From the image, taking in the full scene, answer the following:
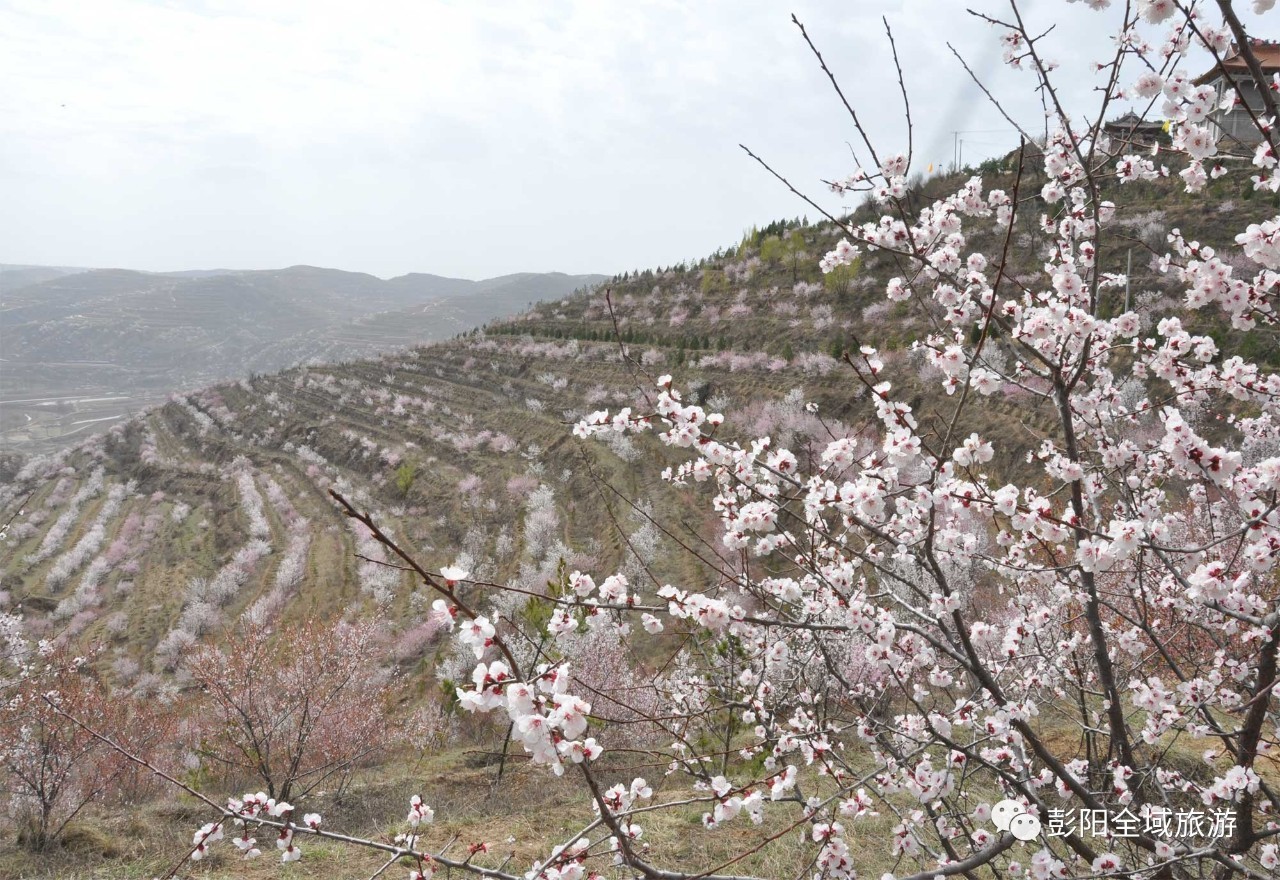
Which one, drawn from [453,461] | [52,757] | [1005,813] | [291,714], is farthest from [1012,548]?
[453,461]

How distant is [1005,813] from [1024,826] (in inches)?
4.4

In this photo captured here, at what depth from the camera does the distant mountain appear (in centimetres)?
10512

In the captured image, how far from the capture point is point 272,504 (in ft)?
109

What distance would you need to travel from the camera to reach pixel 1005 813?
8.48 feet

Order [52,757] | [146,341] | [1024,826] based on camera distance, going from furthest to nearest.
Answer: [146,341] → [52,757] → [1024,826]

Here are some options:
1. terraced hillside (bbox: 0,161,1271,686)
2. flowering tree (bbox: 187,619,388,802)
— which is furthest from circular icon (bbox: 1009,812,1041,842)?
terraced hillside (bbox: 0,161,1271,686)

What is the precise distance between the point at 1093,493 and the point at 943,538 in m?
1.13

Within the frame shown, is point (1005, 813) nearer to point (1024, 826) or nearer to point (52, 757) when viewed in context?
point (1024, 826)

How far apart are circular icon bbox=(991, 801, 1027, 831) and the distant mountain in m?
105

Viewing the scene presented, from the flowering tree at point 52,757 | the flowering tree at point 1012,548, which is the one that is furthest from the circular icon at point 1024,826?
the flowering tree at point 52,757

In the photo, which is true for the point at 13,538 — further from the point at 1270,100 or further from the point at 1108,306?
the point at 1108,306

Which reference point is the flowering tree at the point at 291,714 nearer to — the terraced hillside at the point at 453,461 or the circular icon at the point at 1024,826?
the terraced hillside at the point at 453,461

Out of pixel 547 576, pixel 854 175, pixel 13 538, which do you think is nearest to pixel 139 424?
pixel 13 538

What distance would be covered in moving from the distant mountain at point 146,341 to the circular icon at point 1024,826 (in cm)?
10471
